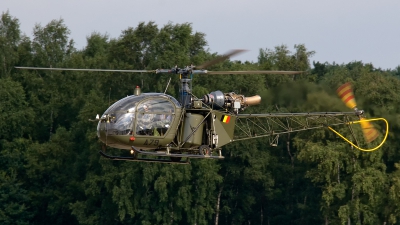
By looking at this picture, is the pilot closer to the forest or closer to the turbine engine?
the turbine engine

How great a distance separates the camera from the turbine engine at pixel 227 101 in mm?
33000

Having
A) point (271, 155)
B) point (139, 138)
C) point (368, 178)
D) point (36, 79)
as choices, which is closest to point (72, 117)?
point (36, 79)

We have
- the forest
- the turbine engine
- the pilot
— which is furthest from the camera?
the forest

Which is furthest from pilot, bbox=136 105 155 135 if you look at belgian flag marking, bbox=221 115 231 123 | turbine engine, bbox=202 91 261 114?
belgian flag marking, bbox=221 115 231 123

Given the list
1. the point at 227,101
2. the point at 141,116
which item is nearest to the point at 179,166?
the point at 227,101

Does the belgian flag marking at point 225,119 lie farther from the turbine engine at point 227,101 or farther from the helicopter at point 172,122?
the turbine engine at point 227,101

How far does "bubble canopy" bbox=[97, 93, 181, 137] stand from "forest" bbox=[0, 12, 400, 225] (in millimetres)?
18642

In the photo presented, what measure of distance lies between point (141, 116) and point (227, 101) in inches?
121

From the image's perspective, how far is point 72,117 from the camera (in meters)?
70.6

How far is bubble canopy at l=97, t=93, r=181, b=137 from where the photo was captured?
31391 millimetres

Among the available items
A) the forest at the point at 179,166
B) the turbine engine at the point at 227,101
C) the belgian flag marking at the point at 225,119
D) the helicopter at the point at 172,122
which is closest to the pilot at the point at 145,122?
the helicopter at the point at 172,122

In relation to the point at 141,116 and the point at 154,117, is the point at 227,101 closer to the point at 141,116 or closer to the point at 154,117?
the point at 154,117

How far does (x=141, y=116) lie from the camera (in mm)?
31547

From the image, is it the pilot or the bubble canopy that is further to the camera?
the pilot
